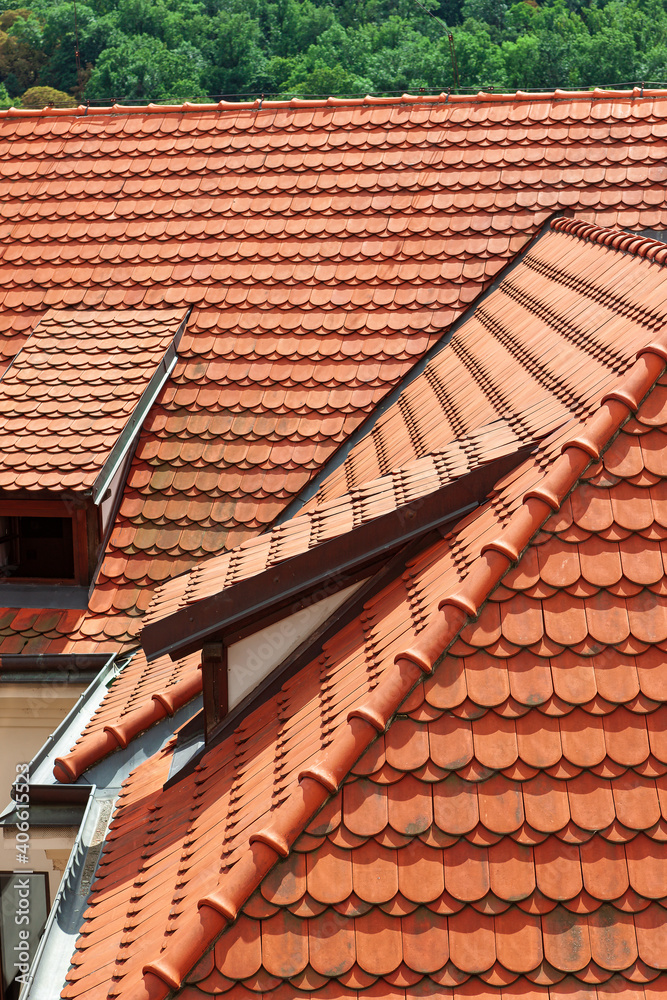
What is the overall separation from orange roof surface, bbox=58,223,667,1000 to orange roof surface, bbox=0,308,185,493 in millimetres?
4033

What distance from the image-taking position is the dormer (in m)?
8.22

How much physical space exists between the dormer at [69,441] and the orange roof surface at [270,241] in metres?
0.24

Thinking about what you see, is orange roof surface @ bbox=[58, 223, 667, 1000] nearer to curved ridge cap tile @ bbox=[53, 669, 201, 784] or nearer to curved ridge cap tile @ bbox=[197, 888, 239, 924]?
curved ridge cap tile @ bbox=[197, 888, 239, 924]

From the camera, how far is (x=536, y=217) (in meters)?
10.4

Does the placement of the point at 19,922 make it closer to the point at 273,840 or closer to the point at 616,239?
the point at 273,840

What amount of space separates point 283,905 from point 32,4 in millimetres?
104126

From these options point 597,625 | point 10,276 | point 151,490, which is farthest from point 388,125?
point 597,625

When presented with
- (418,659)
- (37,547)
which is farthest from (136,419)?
(418,659)

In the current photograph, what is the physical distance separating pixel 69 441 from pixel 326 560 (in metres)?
3.87

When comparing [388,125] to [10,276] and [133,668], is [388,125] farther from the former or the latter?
[133,668]

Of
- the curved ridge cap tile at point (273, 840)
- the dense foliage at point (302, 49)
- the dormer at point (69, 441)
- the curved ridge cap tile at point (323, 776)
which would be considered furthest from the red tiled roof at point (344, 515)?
the dense foliage at point (302, 49)

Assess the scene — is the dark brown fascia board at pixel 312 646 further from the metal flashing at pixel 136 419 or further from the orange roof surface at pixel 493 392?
the metal flashing at pixel 136 419

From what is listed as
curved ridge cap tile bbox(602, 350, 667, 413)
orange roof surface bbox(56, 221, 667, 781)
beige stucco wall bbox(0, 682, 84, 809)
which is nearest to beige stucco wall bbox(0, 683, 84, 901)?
beige stucco wall bbox(0, 682, 84, 809)

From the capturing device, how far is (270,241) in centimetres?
1061
